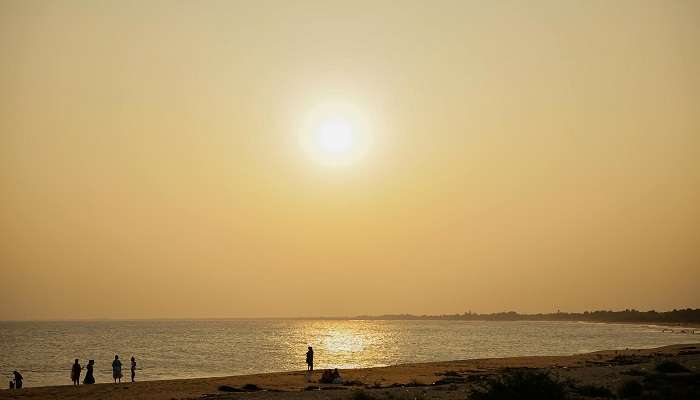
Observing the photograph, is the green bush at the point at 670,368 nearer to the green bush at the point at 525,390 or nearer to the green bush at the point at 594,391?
the green bush at the point at 594,391

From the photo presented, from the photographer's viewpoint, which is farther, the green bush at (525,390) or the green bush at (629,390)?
the green bush at (629,390)

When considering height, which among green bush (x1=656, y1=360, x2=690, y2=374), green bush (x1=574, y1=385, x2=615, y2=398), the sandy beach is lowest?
the sandy beach

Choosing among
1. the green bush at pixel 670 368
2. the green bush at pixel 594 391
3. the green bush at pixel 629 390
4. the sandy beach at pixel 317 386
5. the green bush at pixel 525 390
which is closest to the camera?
the green bush at pixel 525 390

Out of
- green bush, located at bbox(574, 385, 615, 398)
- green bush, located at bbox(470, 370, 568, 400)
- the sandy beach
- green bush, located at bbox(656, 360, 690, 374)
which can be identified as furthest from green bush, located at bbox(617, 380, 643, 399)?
green bush, located at bbox(656, 360, 690, 374)

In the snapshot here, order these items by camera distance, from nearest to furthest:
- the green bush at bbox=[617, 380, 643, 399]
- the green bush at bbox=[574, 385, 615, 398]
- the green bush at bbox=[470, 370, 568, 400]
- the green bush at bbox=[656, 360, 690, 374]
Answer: the green bush at bbox=[470, 370, 568, 400] → the green bush at bbox=[617, 380, 643, 399] → the green bush at bbox=[574, 385, 615, 398] → the green bush at bbox=[656, 360, 690, 374]

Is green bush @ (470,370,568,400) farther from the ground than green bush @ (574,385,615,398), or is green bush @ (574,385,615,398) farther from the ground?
green bush @ (470,370,568,400)

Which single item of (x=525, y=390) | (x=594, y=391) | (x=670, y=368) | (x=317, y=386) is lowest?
(x=317, y=386)

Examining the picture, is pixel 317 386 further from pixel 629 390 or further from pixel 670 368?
pixel 670 368

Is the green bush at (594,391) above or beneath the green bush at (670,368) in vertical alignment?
beneath

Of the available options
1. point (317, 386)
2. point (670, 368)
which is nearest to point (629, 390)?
point (670, 368)

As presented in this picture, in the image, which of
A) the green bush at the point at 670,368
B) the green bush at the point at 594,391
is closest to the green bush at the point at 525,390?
the green bush at the point at 594,391

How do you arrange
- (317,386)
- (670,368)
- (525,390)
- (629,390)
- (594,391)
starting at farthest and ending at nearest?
1. (317,386)
2. (670,368)
3. (594,391)
4. (629,390)
5. (525,390)

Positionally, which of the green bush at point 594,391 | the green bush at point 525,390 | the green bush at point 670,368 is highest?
the green bush at point 525,390

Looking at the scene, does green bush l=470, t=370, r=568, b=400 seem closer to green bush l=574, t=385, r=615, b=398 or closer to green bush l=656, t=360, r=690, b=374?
green bush l=574, t=385, r=615, b=398
